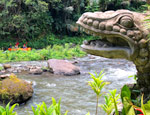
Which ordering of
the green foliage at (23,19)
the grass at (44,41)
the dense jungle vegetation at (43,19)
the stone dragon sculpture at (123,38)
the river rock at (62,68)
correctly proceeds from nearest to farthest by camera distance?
the stone dragon sculpture at (123,38)
the river rock at (62,68)
the green foliage at (23,19)
the dense jungle vegetation at (43,19)
the grass at (44,41)

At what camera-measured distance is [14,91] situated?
16.8 feet

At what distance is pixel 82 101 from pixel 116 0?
2153 centimetres

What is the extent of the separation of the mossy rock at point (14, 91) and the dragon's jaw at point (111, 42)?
9.94ft

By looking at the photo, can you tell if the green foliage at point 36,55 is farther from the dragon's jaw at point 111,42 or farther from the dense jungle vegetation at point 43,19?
the dragon's jaw at point 111,42

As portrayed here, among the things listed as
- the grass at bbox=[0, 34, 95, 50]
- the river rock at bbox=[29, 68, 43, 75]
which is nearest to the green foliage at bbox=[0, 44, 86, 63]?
the river rock at bbox=[29, 68, 43, 75]

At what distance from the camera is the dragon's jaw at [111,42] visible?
2398mm

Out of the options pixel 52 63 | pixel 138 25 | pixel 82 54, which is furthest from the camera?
pixel 82 54

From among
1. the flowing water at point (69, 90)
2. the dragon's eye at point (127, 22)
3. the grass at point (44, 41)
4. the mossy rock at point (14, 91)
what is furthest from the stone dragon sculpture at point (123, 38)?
the grass at point (44, 41)

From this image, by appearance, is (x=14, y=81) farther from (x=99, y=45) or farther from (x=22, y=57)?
(x=22, y=57)

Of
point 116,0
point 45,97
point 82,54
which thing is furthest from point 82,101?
point 116,0

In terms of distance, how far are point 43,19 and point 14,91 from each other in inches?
731

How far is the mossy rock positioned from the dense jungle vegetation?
14.6 meters

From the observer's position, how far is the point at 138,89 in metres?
2.71

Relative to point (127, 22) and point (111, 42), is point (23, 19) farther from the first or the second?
point (127, 22)
